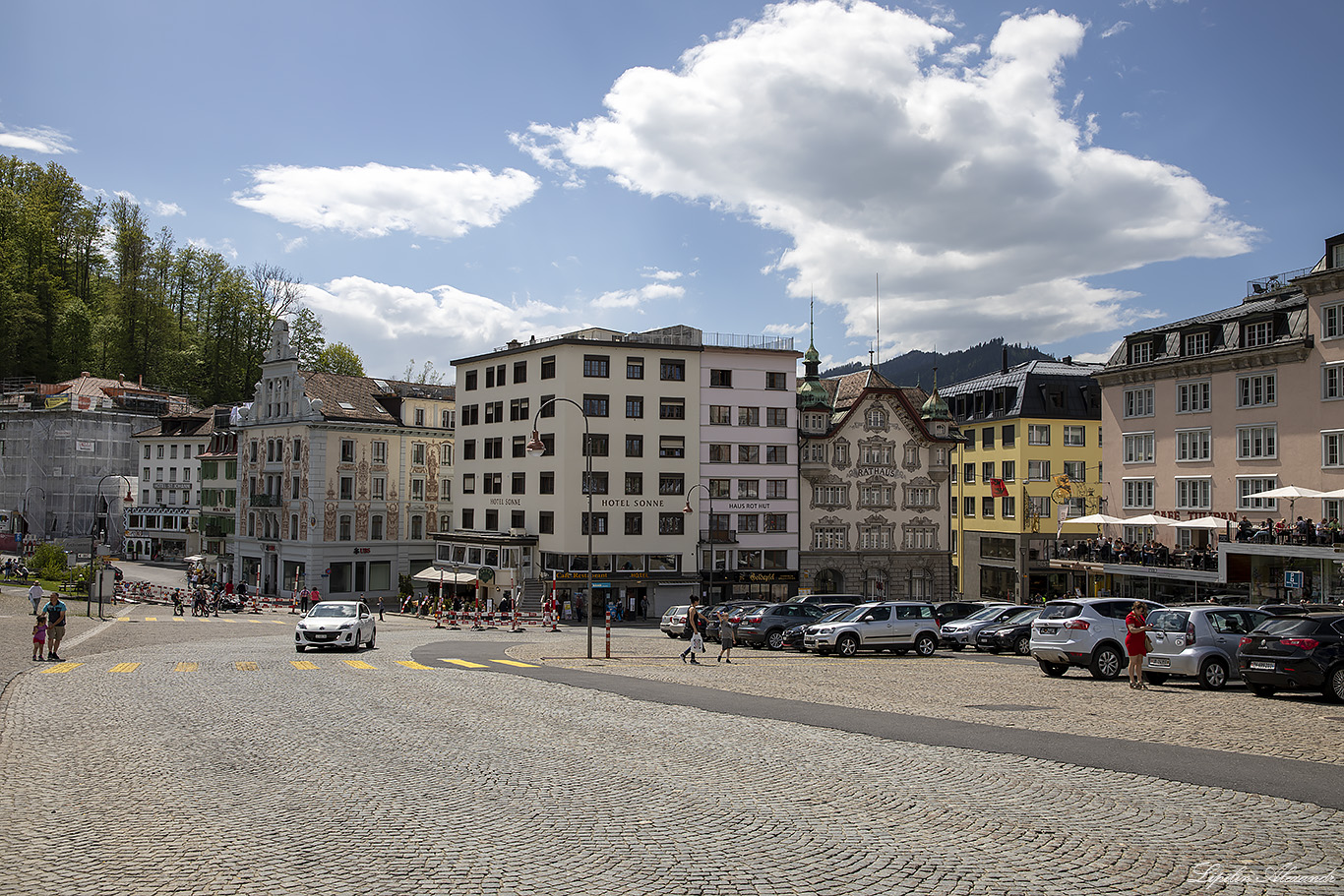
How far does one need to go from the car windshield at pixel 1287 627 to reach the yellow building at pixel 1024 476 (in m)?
47.5

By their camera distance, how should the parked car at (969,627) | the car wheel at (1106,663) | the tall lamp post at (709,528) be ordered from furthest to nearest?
the tall lamp post at (709,528), the parked car at (969,627), the car wheel at (1106,663)

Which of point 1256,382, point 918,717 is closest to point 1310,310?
point 1256,382

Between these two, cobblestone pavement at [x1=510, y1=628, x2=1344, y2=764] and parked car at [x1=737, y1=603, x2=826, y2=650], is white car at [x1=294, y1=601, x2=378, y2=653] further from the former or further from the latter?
parked car at [x1=737, y1=603, x2=826, y2=650]

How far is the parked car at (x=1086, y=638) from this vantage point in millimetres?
23906

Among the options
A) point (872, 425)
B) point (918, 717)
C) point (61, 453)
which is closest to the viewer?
point (918, 717)

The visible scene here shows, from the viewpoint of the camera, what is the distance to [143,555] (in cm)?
10544

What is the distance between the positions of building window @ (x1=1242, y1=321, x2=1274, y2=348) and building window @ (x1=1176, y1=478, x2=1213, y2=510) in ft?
24.2

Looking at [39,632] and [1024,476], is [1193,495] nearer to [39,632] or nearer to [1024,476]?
[1024,476]

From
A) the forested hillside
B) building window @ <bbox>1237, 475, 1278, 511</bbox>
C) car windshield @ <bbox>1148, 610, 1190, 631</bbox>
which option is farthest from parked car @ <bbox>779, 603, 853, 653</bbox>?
the forested hillside

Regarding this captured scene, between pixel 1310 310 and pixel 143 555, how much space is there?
10556 cm

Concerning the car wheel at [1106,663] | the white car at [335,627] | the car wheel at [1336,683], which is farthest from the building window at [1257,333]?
the white car at [335,627]

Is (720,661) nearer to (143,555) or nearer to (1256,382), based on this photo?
(1256,382)

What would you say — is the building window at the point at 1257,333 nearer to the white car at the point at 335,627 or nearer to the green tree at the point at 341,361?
the white car at the point at 335,627

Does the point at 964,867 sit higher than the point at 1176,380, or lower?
lower
